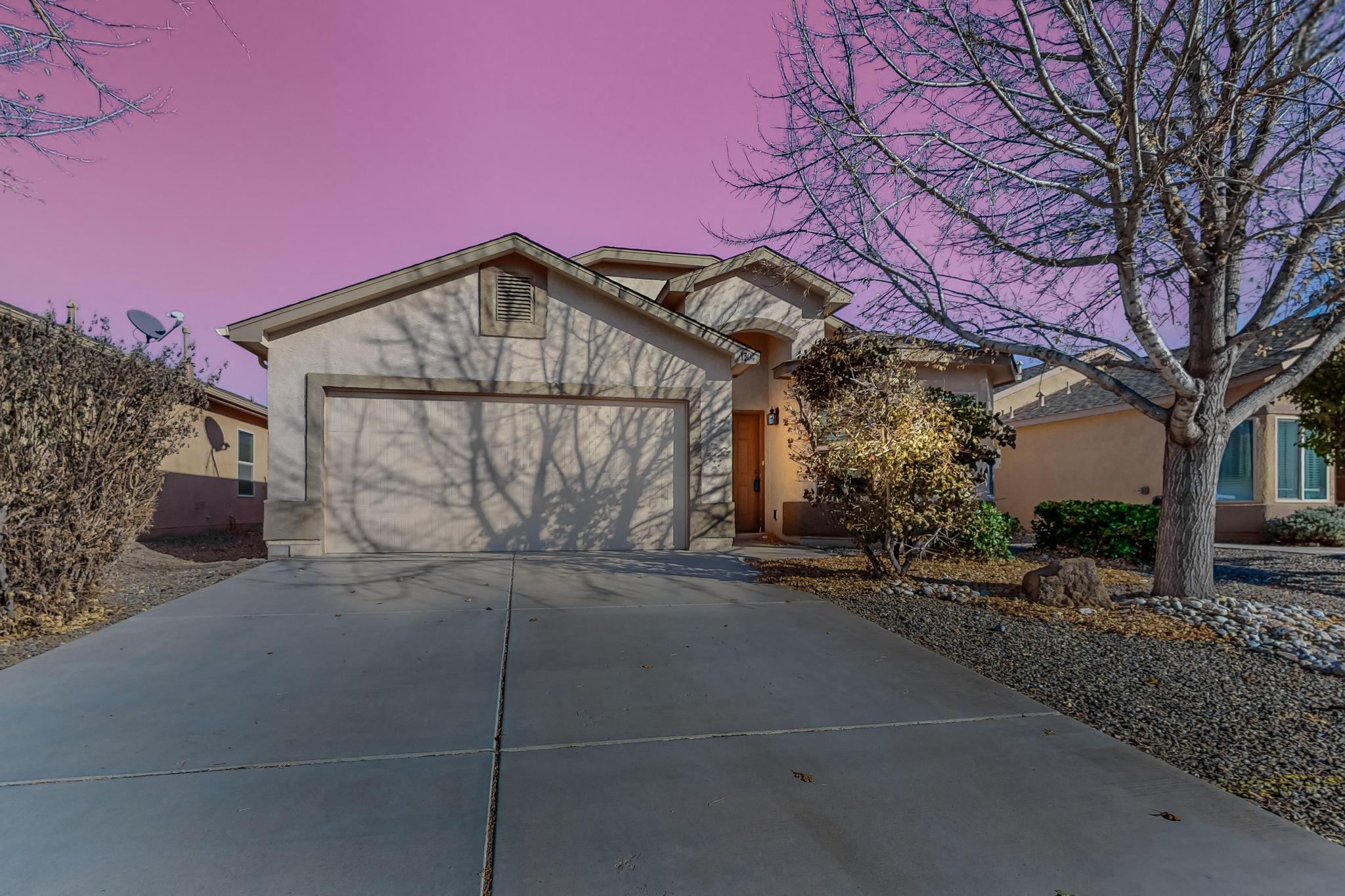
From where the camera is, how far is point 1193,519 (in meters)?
6.10

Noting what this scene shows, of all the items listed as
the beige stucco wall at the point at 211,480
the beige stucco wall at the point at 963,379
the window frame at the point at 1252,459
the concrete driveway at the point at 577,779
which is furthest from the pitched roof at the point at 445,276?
the window frame at the point at 1252,459

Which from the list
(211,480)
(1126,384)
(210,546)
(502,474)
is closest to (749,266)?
(502,474)

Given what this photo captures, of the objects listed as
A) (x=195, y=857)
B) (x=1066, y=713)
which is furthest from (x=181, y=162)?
(x=1066, y=713)

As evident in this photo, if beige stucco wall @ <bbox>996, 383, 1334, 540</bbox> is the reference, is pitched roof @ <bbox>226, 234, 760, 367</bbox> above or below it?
above

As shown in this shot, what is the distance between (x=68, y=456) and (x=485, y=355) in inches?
208

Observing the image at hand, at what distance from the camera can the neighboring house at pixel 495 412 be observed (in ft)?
30.1

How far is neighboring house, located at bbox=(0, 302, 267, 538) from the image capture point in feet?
42.4

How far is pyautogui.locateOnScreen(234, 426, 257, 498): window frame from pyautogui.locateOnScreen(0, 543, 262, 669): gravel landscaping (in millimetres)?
6105

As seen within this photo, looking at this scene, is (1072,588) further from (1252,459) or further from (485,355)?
(1252,459)

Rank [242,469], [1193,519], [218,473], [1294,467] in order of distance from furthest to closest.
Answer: [242,469] → [218,473] → [1294,467] → [1193,519]

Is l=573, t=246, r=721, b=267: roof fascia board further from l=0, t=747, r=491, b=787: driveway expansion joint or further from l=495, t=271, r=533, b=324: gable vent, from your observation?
l=0, t=747, r=491, b=787: driveway expansion joint

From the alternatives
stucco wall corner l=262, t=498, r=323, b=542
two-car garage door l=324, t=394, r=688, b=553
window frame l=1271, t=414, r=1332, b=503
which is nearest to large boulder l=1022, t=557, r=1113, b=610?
two-car garage door l=324, t=394, r=688, b=553

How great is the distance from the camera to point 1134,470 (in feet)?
45.5

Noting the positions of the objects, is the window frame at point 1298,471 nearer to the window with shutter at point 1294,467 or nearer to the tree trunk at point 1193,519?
the window with shutter at point 1294,467
